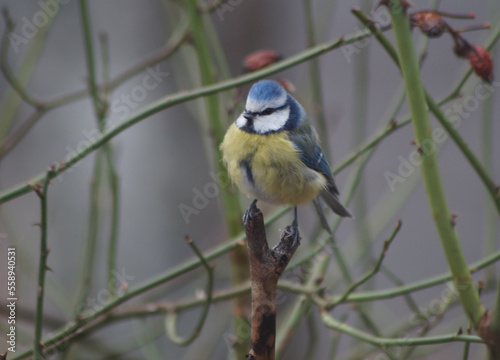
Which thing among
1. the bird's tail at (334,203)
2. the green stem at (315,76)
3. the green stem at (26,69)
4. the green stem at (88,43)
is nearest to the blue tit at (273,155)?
the bird's tail at (334,203)

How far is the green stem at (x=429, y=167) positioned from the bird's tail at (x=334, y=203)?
40cm

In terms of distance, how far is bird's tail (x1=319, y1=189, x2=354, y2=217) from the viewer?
135 centimetres

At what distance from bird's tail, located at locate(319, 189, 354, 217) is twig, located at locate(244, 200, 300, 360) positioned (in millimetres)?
394

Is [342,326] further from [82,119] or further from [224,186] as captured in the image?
[82,119]

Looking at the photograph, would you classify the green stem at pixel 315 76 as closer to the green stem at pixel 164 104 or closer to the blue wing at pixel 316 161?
the blue wing at pixel 316 161

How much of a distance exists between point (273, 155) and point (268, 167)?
0.09ft

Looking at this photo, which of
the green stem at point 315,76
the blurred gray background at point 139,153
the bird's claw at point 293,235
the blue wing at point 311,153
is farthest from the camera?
the blurred gray background at point 139,153

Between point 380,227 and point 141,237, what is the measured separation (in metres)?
1.31

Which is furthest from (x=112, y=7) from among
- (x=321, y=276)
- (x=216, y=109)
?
(x=321, y=276)

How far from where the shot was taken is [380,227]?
1.78 m

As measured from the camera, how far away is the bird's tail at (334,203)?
1348 mm

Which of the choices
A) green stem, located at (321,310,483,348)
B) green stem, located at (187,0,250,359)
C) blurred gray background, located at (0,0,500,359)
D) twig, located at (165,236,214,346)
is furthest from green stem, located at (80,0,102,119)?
blurred gray background, located at (0,0,500,359)

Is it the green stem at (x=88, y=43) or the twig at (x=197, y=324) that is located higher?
the green stem at (x=88, y=43)

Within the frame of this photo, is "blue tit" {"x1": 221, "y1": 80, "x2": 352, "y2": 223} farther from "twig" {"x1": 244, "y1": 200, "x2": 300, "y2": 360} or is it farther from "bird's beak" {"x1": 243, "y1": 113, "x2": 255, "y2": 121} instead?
"twig" {"x1": 244, "y1": 200, "x2": 300, "y2": 360}
